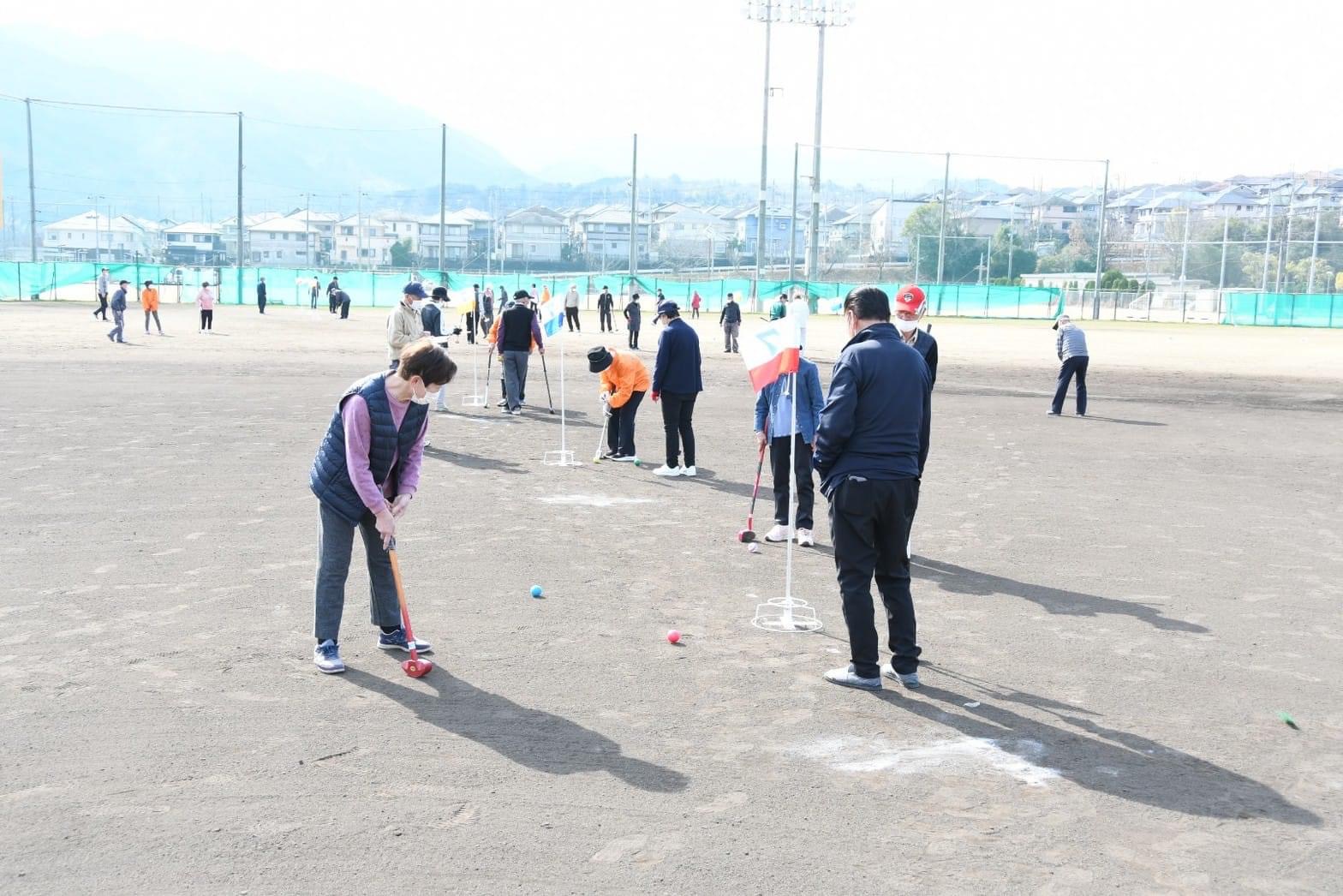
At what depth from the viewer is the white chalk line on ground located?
5.41 metres

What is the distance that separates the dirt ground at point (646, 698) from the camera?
4531 millimetres

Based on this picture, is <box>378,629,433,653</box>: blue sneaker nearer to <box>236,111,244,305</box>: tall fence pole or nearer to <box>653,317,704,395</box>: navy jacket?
<box>653,317,704,395</box>: navy jacket

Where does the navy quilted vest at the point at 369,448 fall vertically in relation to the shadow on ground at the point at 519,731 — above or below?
above

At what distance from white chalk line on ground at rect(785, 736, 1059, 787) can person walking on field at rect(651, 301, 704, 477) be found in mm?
7162

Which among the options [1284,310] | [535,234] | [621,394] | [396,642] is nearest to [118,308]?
[621,394]

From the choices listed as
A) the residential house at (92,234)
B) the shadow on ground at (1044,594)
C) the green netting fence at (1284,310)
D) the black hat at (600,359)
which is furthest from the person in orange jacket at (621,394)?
the residential house at (92,234)

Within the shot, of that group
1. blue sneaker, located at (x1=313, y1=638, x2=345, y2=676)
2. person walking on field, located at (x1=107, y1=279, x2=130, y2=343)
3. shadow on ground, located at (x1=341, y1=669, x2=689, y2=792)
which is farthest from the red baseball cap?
person walking on field, located at (x1=107, y1=279, x2=130, y2=343)

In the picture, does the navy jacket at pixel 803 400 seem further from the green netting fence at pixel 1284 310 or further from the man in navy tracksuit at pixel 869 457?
the green netting fence at pixel 1284 310

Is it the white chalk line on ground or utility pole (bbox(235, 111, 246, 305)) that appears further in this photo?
utility pole (bbox(235, 111, 246, 305))

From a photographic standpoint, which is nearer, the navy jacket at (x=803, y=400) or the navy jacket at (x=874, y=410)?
the navy jacket at (x=874, y=410)

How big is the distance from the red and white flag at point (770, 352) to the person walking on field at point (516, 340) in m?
9.08

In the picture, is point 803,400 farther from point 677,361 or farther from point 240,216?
point 240,216

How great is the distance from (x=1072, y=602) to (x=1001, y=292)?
2227 inches

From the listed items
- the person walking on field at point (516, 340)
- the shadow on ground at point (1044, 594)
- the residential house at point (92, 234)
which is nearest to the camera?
the shadow on ground at point (1044, 594)
